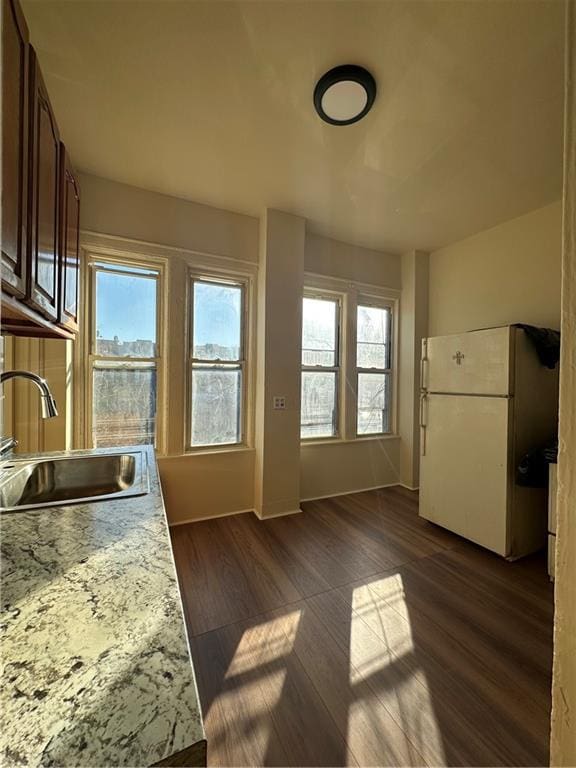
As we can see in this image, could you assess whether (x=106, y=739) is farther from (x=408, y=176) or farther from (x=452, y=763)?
(x=408, y=176)

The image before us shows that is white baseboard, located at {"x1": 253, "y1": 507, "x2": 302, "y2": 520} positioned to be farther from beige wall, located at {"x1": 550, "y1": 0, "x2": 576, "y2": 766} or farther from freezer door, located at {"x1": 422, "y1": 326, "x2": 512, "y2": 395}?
beige wall, located at {"x1": 550, "y1": 0, "x2": 576, "y2": 766}

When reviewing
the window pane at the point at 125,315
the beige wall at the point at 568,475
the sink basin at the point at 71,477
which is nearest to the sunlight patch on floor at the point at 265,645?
the sink basin at the point at 71,477

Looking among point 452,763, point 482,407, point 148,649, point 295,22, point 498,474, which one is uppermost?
point 295,22

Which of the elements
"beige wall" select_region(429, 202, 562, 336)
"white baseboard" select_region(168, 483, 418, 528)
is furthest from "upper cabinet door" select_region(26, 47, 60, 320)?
"beige wall" select_region(429, 202, 562, 336)

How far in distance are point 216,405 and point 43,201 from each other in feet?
6.64

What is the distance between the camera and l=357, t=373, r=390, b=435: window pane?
362 centimetres

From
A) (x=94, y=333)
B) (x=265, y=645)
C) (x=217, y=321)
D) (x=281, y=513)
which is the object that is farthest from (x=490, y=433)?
(x=94, y=333)

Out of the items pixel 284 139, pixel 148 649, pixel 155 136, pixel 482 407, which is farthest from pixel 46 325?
pixel 482 407

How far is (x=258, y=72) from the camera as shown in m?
1.51

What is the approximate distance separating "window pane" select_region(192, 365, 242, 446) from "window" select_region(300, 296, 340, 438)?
2.41 feet

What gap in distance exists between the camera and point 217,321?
9.41 ft

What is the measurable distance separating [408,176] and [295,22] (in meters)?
1.30

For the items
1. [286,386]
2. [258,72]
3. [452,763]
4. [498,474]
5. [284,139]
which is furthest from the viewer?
[286,386]

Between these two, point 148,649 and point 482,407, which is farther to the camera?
point 482,407
